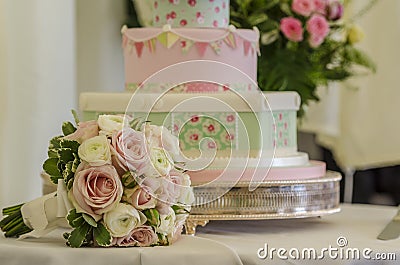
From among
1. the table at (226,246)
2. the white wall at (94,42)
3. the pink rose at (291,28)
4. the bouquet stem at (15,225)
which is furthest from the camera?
the white wall at (94,42)

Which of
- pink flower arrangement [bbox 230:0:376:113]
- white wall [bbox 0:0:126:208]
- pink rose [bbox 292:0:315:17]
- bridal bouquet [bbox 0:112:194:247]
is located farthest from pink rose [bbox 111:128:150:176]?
pink rose [bbox 292:0:315:17]

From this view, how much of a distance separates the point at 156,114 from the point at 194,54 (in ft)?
0.48

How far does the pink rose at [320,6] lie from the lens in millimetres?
1809

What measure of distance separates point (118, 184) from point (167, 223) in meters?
0.09

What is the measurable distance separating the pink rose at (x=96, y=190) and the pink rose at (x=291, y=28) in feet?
2.67

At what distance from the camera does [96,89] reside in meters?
2.42

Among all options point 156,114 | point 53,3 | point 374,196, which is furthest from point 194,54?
point 374,196

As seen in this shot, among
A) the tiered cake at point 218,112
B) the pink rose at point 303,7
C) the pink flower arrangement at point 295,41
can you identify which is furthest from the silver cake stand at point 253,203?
the pink rose at point 303,7

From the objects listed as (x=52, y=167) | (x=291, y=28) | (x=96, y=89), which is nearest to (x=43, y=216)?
(x=52, y=167)

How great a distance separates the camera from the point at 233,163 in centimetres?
126

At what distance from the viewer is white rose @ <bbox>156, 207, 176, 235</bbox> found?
1072mm

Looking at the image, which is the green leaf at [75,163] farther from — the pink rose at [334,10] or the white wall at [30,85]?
the pink rose at [334,10]

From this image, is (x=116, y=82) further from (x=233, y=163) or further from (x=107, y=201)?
(x=107, y=201)

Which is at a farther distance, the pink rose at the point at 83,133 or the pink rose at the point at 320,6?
the pink rose at the point at 320,6
